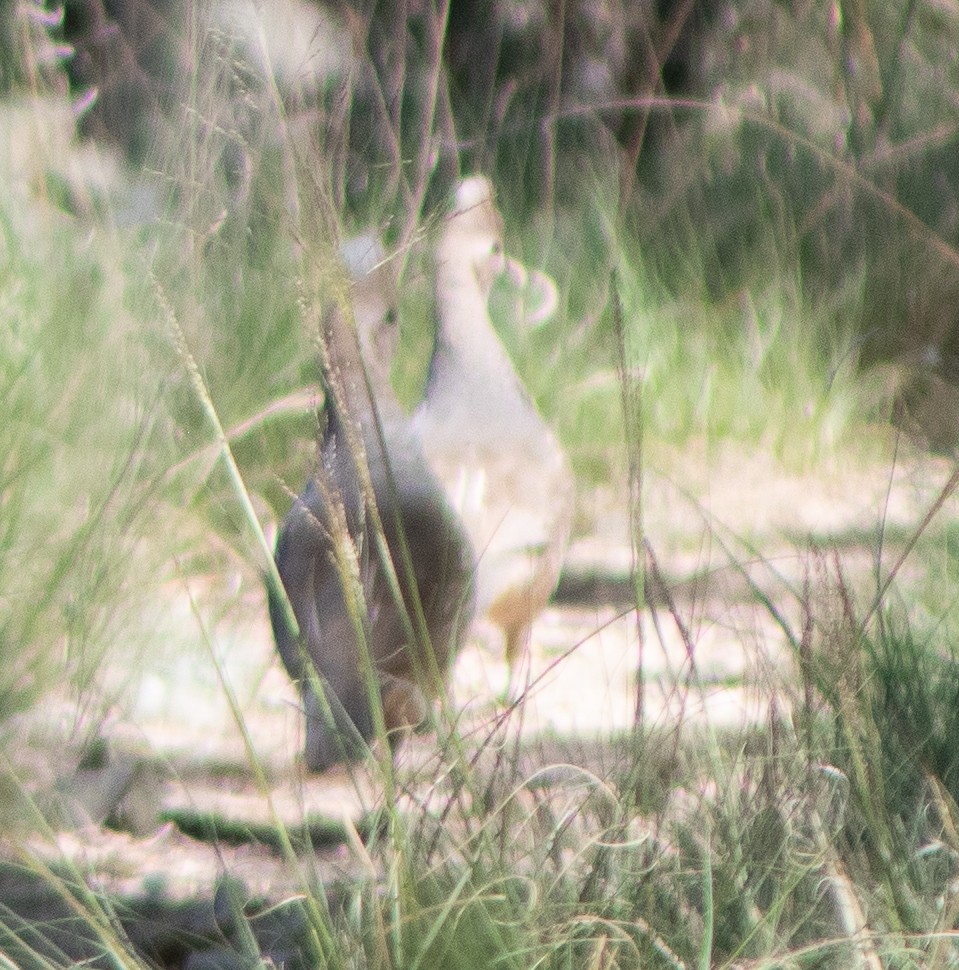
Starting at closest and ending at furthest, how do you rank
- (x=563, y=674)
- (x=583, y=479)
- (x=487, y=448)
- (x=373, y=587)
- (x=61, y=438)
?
(x=373, y=587) → (x=61, y=438) → (x=487, y=448) → (x=563, y=674) → (x=583, y=479)

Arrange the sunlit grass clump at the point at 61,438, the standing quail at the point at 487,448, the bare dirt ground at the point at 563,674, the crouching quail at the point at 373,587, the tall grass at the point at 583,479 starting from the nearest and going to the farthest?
the tall grass at the point at 583,479 → the bare dirt ground at the point at 563,674 → the sunlit grass clump at the point at 61,438 → the crouching quail at the point at 373,587 → the standing quail at the point at 487,448

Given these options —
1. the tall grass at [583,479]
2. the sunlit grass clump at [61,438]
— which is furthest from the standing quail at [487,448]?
the sunlit grass clump at [61,438]

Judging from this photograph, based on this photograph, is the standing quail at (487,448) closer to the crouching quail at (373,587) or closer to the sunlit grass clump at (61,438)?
the crouching quail at (373,587)

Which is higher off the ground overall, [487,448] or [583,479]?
[487,448]

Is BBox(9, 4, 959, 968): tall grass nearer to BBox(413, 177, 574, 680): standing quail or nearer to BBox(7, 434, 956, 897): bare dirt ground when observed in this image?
BBox(7, 434, 956, 897): bare dirt ground

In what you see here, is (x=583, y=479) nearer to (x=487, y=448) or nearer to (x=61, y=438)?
(x=487, y=448)

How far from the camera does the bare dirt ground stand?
60.2 inches

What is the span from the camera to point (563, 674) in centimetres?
247

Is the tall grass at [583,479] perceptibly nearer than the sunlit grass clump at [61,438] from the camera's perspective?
Yes

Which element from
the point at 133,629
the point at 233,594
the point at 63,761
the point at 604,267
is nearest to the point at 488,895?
the point at 63,761

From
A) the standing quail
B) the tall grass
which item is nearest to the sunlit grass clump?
the tall grass

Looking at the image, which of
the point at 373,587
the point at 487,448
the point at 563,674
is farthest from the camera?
the point at 563,674

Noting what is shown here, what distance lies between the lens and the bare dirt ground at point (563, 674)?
1.53m

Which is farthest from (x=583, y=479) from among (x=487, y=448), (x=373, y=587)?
(x=373, y=587)
